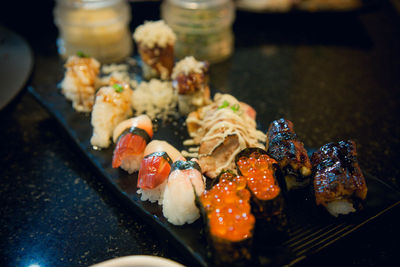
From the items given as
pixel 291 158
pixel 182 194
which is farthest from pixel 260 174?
pixel 182 194

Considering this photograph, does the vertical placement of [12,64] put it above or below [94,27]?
below

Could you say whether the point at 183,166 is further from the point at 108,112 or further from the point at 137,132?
the point at 108,112

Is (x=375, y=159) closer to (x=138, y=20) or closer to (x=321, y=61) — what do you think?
(x=321, y=61)

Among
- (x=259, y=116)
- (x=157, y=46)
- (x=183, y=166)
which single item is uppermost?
(x=157, y=46)

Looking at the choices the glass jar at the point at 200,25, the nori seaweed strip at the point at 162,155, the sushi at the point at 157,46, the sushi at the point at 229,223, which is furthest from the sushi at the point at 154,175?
the glass jar at the point at 200,25

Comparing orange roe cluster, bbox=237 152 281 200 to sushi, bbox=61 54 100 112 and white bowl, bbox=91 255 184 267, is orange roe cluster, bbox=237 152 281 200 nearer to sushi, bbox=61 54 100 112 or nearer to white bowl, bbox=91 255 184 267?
white bowl, bbox=91 255 184 267

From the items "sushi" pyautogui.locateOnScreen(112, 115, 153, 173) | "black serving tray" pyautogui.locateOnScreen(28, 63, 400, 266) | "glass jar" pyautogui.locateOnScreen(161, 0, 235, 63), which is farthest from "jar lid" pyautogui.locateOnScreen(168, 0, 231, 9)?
"black serving tray" pyautogui.locateOnScreen(28, 63, 400, 266)
